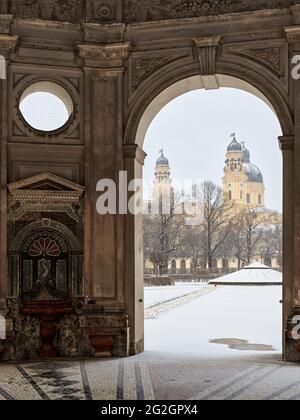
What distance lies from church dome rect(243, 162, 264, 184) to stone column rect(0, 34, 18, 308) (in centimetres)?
8368

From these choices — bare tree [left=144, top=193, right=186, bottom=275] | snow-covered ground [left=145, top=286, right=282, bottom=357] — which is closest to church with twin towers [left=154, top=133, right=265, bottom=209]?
bare tree [left=144, top=193, right=186, bottom=275]

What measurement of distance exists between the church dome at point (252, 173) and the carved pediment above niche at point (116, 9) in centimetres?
8265

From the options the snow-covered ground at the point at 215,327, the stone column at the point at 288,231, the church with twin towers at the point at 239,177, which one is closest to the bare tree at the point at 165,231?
the church with twin towers at the point at 239,177

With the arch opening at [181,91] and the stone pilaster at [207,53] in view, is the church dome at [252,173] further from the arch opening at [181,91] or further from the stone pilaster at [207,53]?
the stone pilaster at [207,53]

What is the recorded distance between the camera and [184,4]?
43.2ft

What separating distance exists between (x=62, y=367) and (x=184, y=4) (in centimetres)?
754

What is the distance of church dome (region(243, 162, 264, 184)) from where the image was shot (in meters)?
96.1

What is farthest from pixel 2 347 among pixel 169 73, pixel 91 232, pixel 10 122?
pixel 169 73

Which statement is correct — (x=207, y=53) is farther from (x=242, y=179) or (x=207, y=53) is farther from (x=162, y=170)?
(x=242, y=179)

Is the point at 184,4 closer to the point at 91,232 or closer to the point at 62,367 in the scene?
the point at 91,232

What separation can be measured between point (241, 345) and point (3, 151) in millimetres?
7039

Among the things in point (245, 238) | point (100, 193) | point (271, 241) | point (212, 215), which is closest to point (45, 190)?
point (100, 193)

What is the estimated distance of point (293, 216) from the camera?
12398mm

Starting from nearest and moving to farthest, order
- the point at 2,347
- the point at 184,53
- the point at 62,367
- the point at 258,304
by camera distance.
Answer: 1. the point at 62,367
2. the point at 2,347
3. the point at 184,53
4. the point at 258,304
